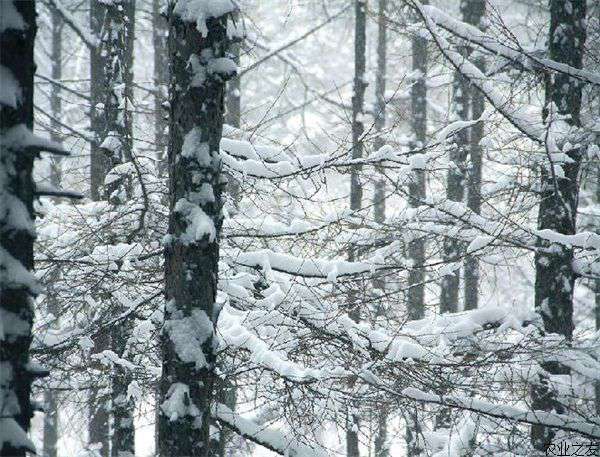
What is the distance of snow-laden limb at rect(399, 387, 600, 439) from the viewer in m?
5.02

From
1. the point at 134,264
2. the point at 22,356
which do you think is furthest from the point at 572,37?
the point at 22,356

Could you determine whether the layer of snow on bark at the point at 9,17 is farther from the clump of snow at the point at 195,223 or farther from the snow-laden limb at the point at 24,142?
the clump of snow at the point at 195,223

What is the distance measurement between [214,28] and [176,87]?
1.73 ft

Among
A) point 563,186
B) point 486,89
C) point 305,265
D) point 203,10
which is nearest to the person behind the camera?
point 203,10

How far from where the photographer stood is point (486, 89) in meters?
6.73

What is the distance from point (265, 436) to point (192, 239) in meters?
2.39

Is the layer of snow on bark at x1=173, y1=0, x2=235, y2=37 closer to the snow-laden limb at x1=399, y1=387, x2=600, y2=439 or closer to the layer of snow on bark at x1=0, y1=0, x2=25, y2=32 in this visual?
the layer of snow on bark at x1=0, y1=0, x2=25, y2=32

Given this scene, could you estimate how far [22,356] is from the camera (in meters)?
3.18

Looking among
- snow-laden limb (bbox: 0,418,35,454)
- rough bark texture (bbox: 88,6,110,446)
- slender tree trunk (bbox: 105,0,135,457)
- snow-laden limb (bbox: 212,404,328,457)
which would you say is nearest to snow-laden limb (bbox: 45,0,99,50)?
rough bark texture (bbox: 88,6,110,446)

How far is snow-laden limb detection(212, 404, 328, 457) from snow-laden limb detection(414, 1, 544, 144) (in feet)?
12.6

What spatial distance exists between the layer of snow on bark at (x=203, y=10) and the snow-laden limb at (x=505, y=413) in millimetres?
3269

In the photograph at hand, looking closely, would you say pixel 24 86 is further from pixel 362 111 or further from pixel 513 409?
pixel 362 111

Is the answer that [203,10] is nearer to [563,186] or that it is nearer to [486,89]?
[486,89]

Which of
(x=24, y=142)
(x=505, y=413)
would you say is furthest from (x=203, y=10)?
(x=505, y=413)
